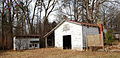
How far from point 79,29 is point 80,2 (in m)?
12.8

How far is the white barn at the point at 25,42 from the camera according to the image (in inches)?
701

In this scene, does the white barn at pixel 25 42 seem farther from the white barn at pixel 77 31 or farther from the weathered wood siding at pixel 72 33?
the white barn at pixel 77 31

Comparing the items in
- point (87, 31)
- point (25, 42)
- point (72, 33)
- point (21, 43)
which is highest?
point (87, 31)

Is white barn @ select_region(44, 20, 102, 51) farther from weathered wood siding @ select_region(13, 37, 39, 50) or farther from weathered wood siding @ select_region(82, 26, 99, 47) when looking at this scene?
weathered wood siding @ select_region(13, 37, 39, 50)

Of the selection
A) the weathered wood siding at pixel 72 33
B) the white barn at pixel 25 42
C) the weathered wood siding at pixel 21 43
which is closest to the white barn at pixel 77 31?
the weathered wood siding at pixel 72 33

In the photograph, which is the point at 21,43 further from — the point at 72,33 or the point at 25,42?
the point at 72,33

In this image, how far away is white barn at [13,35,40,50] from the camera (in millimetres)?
17797

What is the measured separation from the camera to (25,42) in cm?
1852

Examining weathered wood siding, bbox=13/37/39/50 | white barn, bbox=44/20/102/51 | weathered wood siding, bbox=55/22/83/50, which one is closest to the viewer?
white barn, bbox=44/20/102/51

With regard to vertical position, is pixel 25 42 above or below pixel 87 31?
below

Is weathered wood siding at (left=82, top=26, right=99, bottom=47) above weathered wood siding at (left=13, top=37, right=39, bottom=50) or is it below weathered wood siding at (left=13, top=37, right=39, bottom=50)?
above

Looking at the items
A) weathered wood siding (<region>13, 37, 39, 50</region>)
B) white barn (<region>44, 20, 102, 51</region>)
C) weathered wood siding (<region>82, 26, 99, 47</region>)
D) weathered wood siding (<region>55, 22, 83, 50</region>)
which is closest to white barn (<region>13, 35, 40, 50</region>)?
weathered wood siding (<region>13, 37, 39, 50</region>)

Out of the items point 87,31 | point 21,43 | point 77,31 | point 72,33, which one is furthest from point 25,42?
point 87,31

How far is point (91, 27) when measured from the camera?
15.6m
